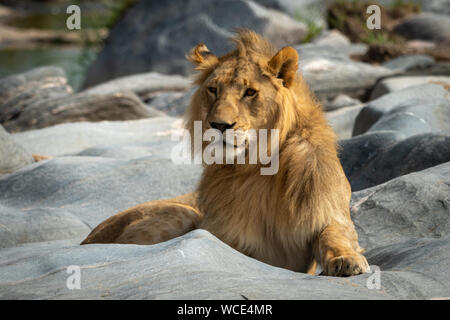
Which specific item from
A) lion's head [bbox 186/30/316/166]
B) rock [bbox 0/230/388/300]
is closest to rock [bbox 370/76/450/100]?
lion's head [bbox 186/30/316/166]

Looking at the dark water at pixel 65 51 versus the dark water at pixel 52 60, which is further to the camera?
the dark water at pixel 65 51

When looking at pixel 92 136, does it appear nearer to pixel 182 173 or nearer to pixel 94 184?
pixel 94 184

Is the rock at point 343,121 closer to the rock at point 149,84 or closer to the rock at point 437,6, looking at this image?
the rock at point 149,84

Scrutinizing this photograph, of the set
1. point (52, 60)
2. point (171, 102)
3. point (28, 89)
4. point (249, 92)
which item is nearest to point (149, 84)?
point (171, 102)

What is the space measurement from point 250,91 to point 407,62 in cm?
1012

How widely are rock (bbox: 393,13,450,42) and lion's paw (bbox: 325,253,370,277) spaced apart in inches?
631

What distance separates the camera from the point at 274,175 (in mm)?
4129

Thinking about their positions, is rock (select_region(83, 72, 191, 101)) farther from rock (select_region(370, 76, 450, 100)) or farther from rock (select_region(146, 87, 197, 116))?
rock (select_region(370, 76, 450, 100))

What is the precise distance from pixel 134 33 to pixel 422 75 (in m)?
8.75

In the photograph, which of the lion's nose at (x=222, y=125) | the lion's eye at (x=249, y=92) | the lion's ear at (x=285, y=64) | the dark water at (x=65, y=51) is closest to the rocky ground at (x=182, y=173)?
the lion's nose at (x=222, y=125)

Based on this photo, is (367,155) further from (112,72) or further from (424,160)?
(112,72)

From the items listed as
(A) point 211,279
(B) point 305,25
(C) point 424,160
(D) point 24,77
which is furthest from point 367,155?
(B) point 305,25

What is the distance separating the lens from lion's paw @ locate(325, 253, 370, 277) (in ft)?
11.8

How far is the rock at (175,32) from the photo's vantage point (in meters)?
15.9
